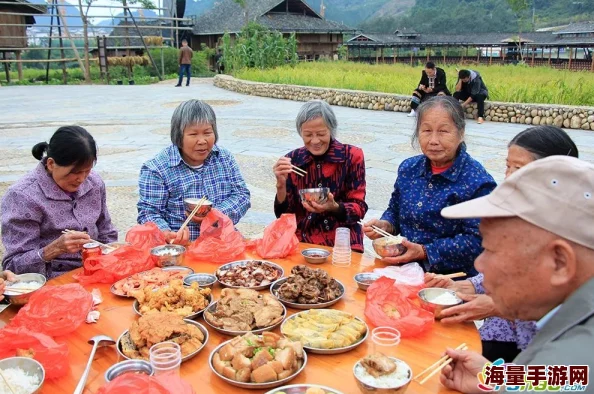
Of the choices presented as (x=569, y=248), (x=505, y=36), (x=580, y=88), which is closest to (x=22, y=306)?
(x=569, y=248)

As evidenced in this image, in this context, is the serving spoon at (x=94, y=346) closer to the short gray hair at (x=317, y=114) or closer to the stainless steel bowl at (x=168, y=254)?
the stainless steel bowl at (x=168, y=254)

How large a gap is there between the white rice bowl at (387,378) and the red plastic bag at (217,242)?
1.43 metres

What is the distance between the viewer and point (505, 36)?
41875mm

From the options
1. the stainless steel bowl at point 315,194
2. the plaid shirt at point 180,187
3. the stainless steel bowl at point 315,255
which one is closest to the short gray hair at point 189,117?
the plaid shirt at point 180,187

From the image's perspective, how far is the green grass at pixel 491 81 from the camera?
46.1 ft

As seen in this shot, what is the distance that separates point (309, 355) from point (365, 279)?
756 mm

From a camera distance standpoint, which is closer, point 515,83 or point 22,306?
point 22,306

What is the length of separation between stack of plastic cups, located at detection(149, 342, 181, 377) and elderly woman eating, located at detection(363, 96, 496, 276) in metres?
1.48

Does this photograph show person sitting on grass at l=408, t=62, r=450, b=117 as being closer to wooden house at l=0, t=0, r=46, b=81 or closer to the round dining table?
the round dining table

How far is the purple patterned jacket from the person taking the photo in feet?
9.49

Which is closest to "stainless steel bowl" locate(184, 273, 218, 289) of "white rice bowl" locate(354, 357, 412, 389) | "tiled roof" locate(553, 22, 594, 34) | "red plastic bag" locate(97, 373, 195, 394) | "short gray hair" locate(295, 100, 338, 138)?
"red plastic bag" locate(97, 373, 195, 394)

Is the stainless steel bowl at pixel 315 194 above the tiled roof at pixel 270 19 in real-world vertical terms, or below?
below

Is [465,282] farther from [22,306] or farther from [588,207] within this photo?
[22,306]

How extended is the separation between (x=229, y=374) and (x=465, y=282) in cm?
134
